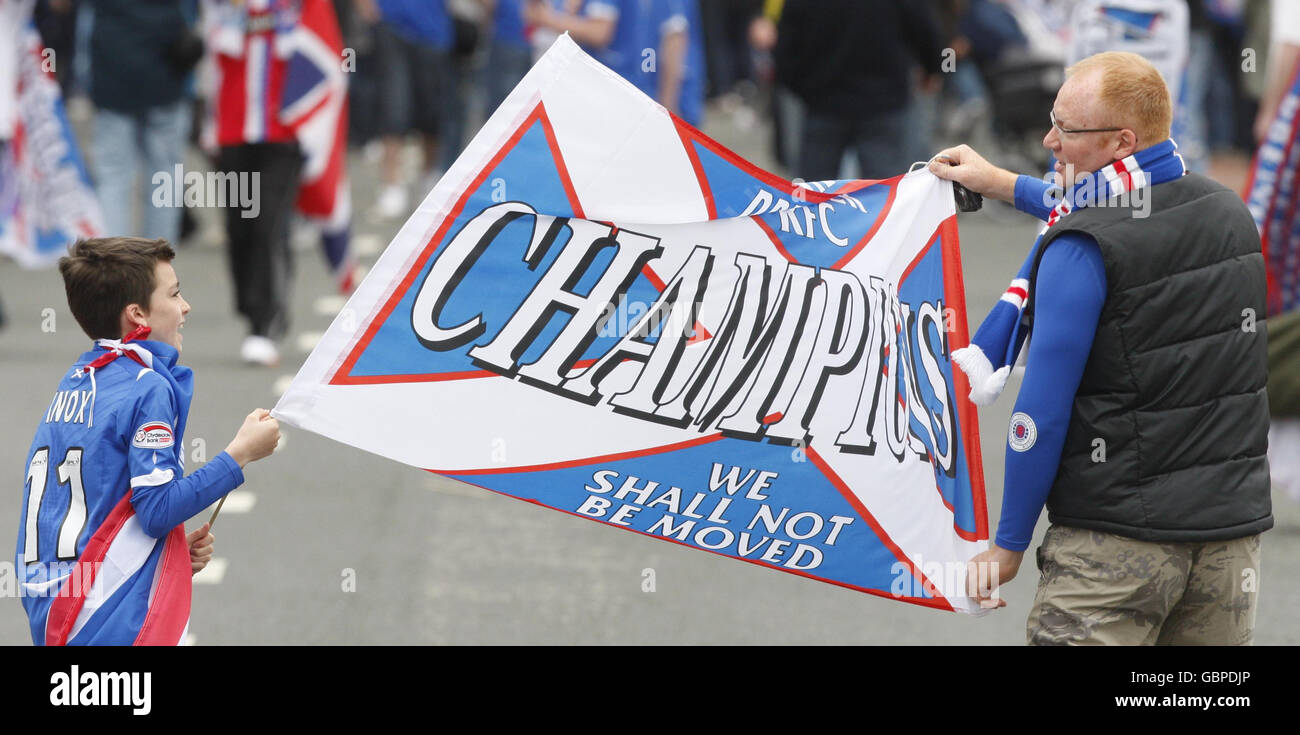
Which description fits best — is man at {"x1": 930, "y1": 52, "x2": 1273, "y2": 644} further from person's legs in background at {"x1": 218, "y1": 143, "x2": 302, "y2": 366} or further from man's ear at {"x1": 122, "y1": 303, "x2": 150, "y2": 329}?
person's legs in background at {"x1": 218, "y1": 143, "x2": 302, "y2": 366}

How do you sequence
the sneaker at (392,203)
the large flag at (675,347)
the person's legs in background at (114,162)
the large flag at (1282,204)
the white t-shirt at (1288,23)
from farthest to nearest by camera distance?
the sneaker at (392,203)
the person's legs in background at (114,162)
the white t-shirt at (1288,23)
the large flag at (1282,204)
the large flag at (675,347)

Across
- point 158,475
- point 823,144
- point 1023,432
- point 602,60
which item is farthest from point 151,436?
point 602,60

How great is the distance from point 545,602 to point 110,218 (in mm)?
6082

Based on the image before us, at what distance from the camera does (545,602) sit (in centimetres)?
625

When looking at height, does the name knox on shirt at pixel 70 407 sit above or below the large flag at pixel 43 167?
below

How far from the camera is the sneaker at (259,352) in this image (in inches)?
372

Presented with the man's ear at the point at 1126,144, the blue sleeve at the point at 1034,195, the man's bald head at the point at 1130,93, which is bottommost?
the blue sleeve at the point at 1034,195

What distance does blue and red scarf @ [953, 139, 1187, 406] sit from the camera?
365cm

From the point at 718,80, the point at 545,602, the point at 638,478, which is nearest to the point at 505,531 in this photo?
the point at 545,602

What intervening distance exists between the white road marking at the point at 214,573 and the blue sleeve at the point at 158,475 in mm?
2838

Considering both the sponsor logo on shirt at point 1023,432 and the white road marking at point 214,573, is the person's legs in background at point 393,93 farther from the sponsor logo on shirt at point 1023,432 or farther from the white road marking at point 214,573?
the sponsor logo on shirt at point 1023,432

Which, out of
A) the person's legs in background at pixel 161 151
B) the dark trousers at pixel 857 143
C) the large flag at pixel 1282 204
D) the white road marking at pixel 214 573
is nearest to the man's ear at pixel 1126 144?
the large flag at pixel 1282 204

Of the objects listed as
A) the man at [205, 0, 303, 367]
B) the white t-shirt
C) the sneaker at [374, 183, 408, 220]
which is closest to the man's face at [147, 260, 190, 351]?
the white t-shirt

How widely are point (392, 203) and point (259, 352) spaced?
16.1 ft
